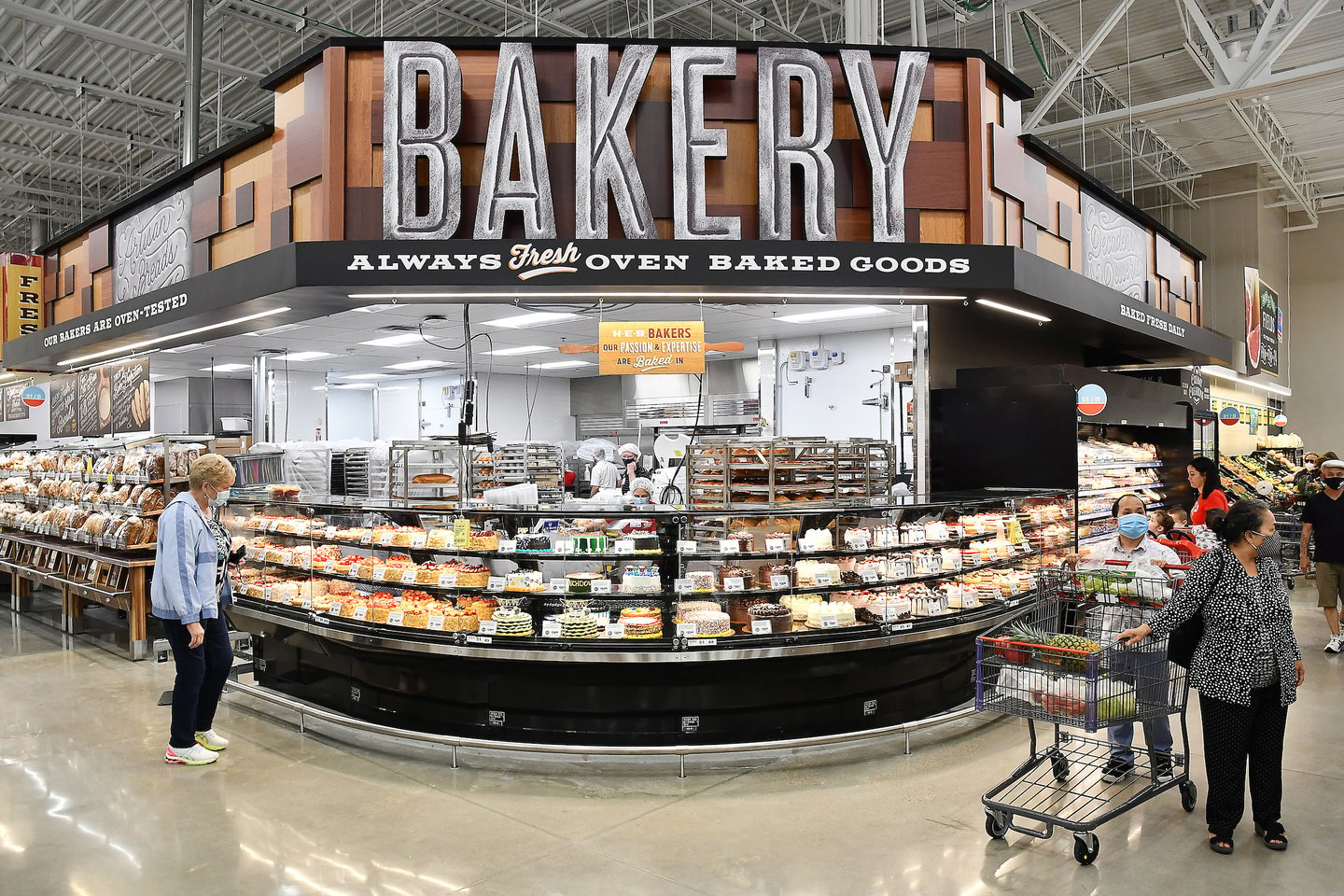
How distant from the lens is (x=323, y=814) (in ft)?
14.4

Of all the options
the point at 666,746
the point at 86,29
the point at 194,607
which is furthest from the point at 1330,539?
the point at 86,29

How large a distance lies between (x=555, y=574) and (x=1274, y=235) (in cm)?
2092

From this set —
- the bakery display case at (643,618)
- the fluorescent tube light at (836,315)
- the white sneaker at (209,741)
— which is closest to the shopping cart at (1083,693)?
the bakery display case at (643,618)

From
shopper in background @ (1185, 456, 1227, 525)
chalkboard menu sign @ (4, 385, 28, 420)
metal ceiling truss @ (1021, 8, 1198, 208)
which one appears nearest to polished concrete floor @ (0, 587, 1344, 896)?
shopper in background @ (1185, 456, 1227, 525)

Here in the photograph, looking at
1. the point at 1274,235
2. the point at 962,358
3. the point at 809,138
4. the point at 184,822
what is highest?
the point at 1274,235

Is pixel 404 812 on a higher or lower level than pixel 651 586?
lower

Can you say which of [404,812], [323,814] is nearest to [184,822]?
[323,814]

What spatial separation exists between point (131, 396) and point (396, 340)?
2630 mm

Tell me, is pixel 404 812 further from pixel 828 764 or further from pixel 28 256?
pixel 28 256

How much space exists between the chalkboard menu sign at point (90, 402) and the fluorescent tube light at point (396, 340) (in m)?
2.82

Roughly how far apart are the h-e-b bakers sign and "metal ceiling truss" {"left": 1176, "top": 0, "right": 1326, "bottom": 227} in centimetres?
647

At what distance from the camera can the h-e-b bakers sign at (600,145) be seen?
5.96 metres

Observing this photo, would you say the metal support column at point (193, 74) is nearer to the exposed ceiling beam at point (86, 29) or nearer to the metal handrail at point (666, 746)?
the exposed ceiling beam at point (86, 29)

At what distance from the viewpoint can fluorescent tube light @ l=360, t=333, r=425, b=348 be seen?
9.05m
